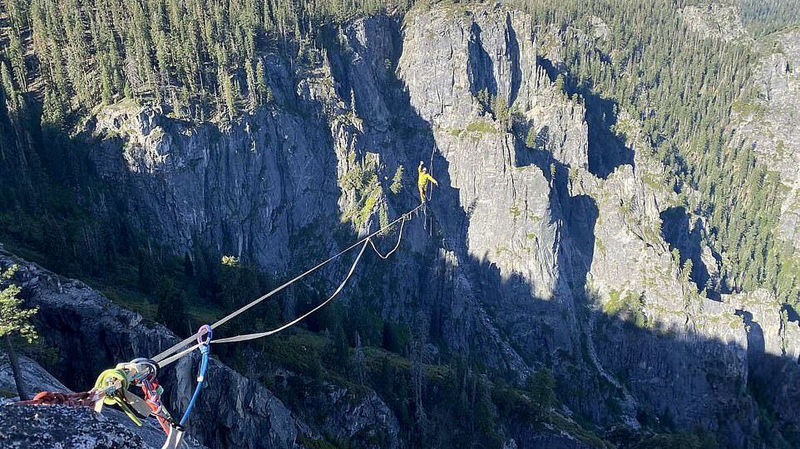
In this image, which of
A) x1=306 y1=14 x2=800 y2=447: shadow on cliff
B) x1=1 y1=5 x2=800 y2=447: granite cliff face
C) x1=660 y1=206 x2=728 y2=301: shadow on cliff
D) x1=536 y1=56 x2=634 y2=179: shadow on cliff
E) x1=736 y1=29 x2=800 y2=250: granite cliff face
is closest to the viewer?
x1=1 y1=5 x2=800 y2=447: granite cliff face

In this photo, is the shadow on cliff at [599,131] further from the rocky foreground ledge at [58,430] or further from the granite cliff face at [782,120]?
the rocky foreground ledge at [58,430]

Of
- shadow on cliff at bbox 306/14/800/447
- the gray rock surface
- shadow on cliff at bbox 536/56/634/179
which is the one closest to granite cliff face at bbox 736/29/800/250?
shadow on cliff at bbox 536/56/634/179

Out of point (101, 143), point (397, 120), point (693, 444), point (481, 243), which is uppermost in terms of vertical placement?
point (397, 120)

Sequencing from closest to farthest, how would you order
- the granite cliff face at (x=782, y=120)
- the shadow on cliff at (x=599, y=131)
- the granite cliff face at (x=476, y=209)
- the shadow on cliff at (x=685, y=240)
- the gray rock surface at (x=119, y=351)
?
the gray rock surface at (x=119, y=351)
the granite cliff face at (x=476, y=209)
the shadow on cliff at (x=685, y=240)
the shadow on cliff at (x=599, y=131)
the granite cliff face at (x=782, y=120)

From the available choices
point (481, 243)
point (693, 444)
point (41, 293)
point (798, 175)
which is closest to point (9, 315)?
point (41, 293)

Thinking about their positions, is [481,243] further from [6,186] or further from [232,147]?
[6,186]

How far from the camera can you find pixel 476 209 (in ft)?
383

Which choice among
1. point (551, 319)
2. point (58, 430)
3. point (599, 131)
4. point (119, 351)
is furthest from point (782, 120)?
point (58, 430)

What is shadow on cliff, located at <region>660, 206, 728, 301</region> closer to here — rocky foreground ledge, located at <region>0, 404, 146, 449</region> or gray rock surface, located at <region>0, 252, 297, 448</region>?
gray rock surface, located at <region>0, 252, 297, 448</region>

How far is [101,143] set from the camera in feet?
249

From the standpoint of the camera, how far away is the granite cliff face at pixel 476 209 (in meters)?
86.9

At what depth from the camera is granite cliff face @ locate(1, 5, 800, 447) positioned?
86875mm

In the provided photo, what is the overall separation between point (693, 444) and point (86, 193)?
→ 88886 mm

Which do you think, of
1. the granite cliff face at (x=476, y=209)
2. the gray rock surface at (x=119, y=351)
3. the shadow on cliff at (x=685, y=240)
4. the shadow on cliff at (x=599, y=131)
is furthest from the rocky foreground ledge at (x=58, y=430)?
the shadow on cliff at (x=599, y=131)
